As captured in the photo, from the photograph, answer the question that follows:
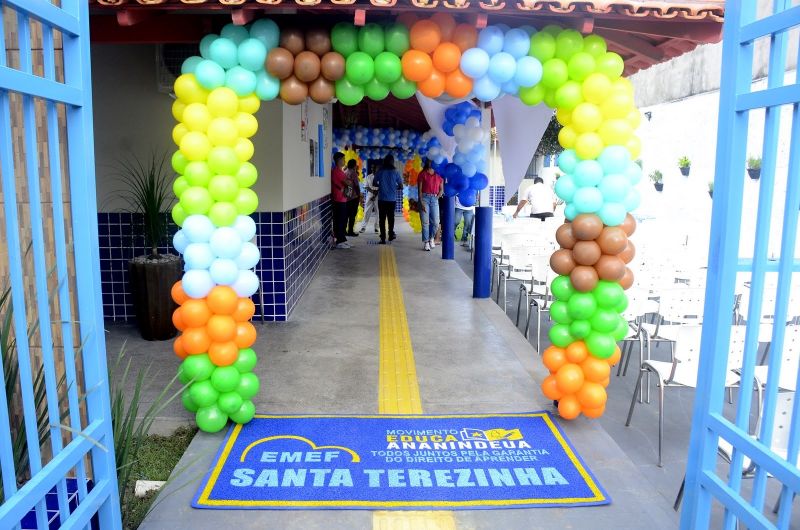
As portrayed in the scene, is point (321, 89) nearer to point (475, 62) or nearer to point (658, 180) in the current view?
point (475, 62)

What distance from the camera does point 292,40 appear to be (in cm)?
373

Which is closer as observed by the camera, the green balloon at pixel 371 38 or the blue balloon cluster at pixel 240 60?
the blue balloon cluster at pixel 240 60

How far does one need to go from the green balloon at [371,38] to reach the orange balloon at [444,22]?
0.34 m

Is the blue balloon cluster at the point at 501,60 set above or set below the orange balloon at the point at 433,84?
above

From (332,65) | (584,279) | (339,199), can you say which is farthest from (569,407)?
(339,199)

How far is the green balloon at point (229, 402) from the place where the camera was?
12.4 feet

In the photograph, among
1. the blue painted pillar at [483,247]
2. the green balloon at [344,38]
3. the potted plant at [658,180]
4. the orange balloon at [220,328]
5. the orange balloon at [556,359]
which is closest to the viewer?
the orange balloon at [220,328]

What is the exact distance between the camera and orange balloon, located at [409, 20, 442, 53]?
3717 mm

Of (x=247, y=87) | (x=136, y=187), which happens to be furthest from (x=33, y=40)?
(x=136, y=187)

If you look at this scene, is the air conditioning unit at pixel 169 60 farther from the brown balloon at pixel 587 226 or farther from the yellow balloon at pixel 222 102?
the brown balloon at pixel 587 226

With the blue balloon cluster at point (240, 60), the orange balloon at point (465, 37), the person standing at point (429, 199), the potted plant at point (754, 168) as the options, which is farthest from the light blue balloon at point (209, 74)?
the potted plant at point (754, 168)

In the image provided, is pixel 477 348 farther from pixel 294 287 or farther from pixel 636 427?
pixel 294 287

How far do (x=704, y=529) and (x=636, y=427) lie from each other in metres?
2.37

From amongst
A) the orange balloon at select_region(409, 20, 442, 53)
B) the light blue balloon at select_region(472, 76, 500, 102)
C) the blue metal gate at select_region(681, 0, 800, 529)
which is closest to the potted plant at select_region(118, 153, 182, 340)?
the orange balloon at select_region(409, 20, 442, 53)
